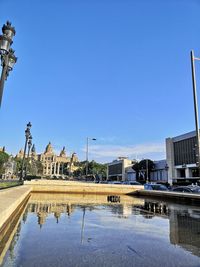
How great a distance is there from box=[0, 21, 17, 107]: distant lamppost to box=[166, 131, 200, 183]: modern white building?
67625 millimetres

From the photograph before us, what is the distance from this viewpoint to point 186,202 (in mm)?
18781

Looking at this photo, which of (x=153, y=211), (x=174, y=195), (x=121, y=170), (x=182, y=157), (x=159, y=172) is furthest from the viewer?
(x=121, y=170)

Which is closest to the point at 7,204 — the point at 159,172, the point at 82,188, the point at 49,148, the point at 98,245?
the point at 98,245

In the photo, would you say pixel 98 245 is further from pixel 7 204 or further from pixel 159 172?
pixel 159 172

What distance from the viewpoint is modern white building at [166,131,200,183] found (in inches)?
2869

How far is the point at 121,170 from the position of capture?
129 metres

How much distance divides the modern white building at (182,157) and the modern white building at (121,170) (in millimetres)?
31054

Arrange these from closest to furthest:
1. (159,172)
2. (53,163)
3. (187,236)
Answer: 1. (187,236)
2. (159,172)
3. (53,163)

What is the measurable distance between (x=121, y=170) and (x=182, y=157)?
5344 centimetres

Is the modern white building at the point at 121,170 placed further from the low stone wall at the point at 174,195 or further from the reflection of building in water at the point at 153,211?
the reflection of building in water at the point at 153,211

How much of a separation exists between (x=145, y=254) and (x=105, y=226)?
3222 millimetres

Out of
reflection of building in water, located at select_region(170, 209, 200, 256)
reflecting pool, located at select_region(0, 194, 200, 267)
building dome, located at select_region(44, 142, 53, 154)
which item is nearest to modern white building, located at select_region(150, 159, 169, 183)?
reflection of building in water, located at select_region(170, 209, 200, 256)

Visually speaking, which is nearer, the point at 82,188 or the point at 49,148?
the point at 82,188

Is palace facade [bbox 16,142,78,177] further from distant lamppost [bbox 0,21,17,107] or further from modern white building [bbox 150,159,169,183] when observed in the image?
distant lamppost [bbox 0,21,17,107]
